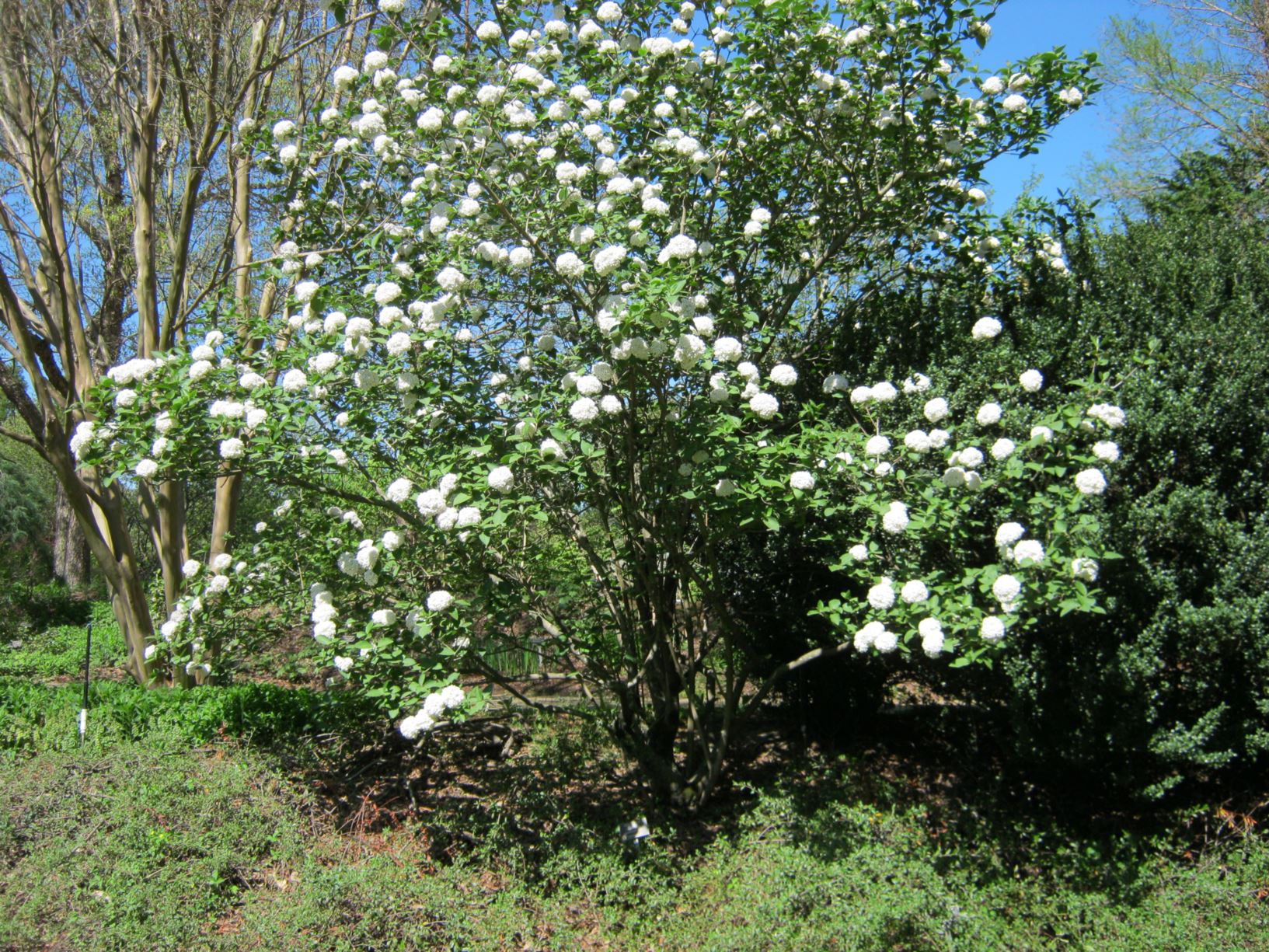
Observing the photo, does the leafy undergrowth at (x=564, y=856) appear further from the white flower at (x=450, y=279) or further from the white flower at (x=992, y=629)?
the white flower at (x=450, y=279)

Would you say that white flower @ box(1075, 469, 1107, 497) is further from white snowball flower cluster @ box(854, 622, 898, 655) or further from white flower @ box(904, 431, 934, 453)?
white snowball flower cluster @ box(854, 622, 898, 655)

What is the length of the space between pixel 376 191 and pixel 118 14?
3.30m

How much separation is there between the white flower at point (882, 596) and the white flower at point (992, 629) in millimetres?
334

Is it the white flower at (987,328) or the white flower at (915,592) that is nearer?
the white flower at (915,592)

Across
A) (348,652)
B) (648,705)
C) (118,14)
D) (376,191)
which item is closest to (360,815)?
(348,652)

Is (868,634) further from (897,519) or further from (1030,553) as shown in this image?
(1030,553)

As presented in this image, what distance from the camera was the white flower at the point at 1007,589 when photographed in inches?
116

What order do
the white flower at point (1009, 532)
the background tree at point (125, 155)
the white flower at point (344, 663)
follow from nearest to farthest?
1. the white flower at point (1009, 532)
2. the white flower at point (344, 663)
3. the background tree at point (125, 155)

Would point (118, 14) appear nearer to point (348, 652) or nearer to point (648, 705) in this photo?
point (348, 652)

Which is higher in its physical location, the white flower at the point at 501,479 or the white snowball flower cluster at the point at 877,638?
the white flower at the point at 501,479

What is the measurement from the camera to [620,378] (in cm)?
357

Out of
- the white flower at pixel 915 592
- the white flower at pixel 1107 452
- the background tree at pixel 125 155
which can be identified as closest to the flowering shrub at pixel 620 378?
the white flower at pixel 915 592

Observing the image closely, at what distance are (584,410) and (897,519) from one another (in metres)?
1.16

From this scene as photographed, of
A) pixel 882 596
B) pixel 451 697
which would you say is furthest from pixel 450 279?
pixel 882 596
